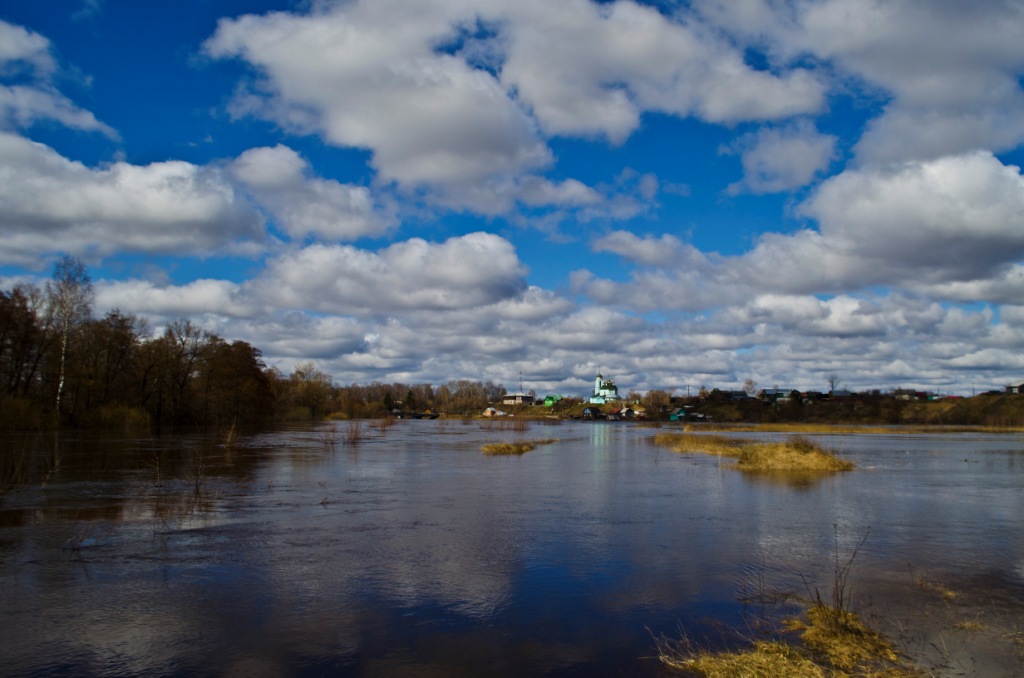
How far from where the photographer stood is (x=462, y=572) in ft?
40.8

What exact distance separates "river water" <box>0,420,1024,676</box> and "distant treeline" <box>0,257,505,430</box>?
118 feet

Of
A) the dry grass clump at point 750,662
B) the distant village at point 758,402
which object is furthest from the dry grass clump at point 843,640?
the distant village at point 758,402

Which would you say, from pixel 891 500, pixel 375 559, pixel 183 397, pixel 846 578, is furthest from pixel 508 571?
pixel 183 397

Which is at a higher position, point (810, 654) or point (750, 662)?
point (750, 662)

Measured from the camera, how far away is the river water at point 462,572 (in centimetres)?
855

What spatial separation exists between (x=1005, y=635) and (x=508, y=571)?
7.85 meters

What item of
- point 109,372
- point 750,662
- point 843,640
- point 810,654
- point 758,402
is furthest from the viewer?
point 758,402

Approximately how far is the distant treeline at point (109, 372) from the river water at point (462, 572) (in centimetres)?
3598

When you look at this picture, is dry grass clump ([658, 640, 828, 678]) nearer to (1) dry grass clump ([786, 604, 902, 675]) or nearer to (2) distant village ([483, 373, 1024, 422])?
(1) dry grass clump ([786, 604, 902, 675])

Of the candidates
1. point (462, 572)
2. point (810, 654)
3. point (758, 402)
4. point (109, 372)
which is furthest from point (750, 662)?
point (758, 402)

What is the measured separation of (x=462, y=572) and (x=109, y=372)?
66.4m

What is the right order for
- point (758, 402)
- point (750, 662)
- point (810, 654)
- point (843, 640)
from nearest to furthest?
point (750, 662) → point (810, 654) → point (843, 640) → point (758, 402)

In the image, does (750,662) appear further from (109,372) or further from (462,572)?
(109,372)

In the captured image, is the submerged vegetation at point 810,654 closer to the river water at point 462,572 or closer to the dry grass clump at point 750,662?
the dry grass clump at point 750,662
